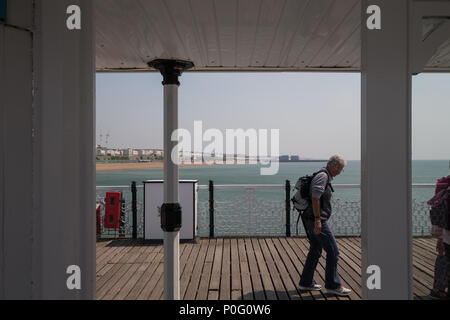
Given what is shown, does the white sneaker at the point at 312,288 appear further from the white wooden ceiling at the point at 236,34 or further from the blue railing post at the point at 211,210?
the blue railing post at the point at 211,210

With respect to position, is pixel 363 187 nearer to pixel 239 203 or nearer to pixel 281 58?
pixel 281 58

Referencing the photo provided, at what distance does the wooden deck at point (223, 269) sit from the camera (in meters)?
2.82

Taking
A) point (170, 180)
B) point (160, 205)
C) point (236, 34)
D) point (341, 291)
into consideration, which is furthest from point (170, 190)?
point (160, 205)

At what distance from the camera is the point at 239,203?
18.0 feet

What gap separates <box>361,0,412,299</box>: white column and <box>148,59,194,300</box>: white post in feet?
4.42

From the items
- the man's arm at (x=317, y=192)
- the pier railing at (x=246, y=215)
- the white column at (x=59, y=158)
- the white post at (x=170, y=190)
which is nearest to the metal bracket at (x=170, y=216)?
the white post at (x=170, y=190)

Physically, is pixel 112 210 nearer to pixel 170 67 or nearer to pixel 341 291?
pixel 170 67

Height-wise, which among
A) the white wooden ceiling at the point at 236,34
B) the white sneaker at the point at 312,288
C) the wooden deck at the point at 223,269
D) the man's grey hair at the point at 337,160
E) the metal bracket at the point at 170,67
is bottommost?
the wooden deck at the point at 223,269

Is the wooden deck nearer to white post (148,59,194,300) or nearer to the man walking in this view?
the man walking

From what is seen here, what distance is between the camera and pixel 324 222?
2738mm

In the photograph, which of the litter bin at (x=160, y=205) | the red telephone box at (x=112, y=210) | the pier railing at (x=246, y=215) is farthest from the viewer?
the red telephone box at (x=112, y=210)

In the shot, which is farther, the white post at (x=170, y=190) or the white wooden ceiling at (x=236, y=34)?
the white post at (x=170, y=190)
